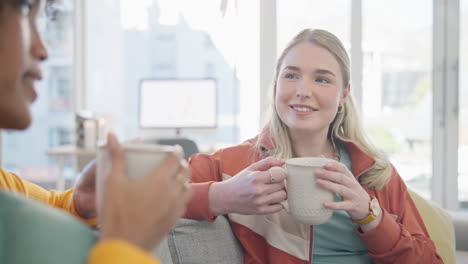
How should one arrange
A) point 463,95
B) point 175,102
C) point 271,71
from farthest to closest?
1. point 463,95
2. point 175,102
3. point 271,71

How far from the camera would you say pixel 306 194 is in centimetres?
101

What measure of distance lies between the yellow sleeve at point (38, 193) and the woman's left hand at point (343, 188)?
0.51 meters

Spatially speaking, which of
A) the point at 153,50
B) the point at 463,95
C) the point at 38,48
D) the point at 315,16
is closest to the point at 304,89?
the point at 38,48

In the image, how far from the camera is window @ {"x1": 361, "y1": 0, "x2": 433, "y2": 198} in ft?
14.3

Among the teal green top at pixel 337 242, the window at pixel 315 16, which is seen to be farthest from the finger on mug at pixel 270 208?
the window at pixel 315 16

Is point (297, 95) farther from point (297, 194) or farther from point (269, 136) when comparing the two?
point (297, 194)

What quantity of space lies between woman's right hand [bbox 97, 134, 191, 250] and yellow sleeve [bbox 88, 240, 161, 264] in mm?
16

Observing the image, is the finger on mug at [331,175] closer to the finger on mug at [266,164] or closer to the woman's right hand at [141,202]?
the finger on mug at [266,164]

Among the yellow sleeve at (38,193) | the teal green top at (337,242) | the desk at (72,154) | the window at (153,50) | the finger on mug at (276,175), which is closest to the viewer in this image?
the yellow sleeve at (38,193)

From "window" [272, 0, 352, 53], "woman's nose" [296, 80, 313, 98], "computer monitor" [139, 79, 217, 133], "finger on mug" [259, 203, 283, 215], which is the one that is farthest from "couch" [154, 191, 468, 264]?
"window" [272, 0, 352, 53]

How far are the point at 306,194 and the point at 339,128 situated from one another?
61 centimetres

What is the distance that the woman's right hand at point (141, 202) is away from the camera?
20.3 inches

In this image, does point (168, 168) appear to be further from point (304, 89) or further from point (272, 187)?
point (304, 89)

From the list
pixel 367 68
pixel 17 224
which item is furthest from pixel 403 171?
pixel 17 224
